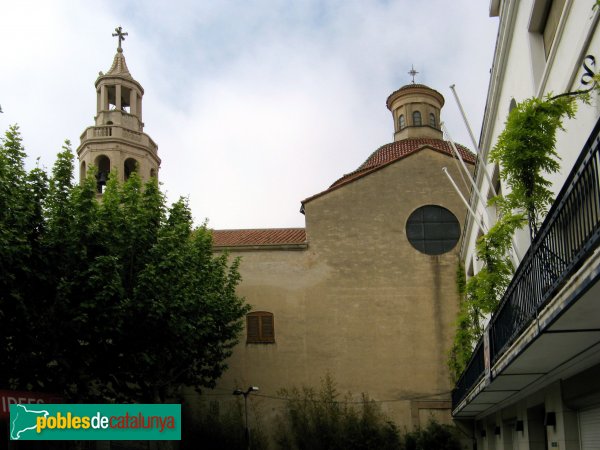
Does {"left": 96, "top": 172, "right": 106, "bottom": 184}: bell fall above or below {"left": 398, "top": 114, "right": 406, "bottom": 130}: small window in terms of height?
below

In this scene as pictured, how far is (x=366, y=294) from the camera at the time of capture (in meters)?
32.0

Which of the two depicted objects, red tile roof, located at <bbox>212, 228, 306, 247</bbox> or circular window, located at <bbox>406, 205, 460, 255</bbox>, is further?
red tile roof, located at <bbox>212, 228, 306, 247</bbox>

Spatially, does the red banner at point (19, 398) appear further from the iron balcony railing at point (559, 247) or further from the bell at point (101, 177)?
the bell at point (101, 177)

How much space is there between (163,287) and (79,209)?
328 cm

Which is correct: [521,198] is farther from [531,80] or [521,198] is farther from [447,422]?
[447,422]

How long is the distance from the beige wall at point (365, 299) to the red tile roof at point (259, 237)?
39.5 inches

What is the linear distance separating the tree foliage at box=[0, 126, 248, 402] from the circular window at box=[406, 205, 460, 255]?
43.2ft

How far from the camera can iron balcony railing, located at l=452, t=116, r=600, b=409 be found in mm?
6520

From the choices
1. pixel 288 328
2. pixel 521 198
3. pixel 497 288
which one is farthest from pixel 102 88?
pixel 521 198

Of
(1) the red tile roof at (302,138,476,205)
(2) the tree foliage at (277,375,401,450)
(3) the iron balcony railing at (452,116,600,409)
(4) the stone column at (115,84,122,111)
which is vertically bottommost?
(2) the tree foliage at (277,375,401,450)

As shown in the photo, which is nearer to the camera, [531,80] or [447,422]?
[531,80]

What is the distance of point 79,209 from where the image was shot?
60.6ft

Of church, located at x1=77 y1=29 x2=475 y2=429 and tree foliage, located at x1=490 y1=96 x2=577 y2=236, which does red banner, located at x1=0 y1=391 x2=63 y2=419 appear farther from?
church, located at x1=77 y1=29 x2=475 y2=429

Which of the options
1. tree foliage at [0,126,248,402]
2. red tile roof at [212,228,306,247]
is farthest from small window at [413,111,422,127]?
tree foliage at [0,126,248,402]
